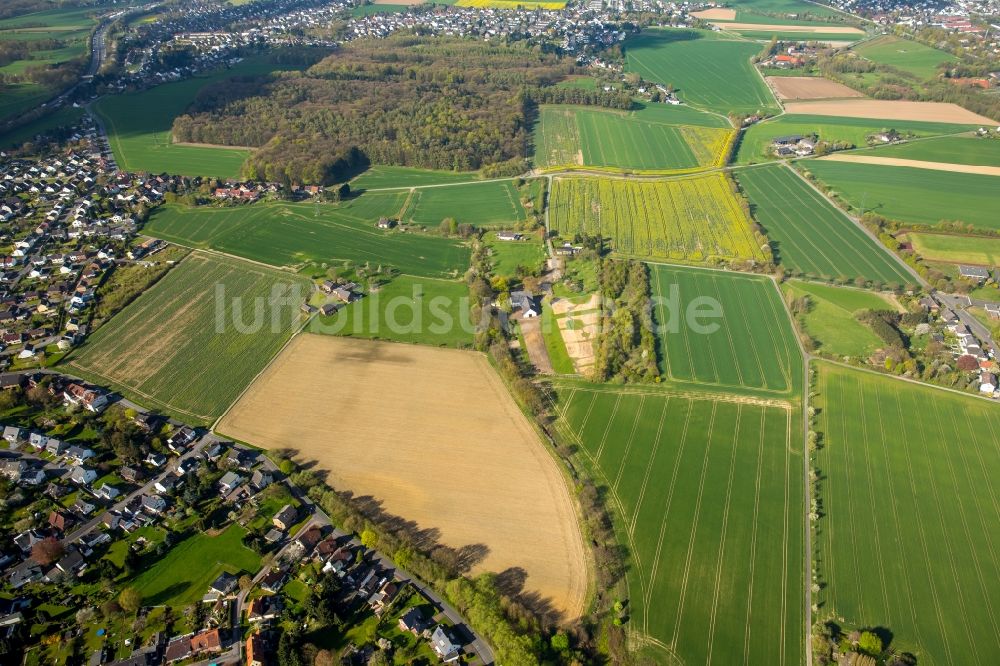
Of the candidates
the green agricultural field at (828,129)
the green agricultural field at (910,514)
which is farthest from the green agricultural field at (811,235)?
the green agricultural field at (910,514)

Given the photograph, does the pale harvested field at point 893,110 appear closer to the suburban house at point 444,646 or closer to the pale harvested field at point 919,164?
the pale harvested field at point 919,164

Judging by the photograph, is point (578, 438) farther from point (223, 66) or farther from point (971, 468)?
point (223, 66)

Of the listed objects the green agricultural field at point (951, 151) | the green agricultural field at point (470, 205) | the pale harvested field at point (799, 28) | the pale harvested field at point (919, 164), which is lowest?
the green agricultural field at point (470, 205)

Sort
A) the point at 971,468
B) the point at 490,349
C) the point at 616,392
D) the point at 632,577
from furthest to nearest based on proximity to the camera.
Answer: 1. the point at 490,349
2. the point at 616,392
3. the point at 971,468
4. the point at 632,577

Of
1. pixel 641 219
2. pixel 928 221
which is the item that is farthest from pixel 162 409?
pixel 928 221

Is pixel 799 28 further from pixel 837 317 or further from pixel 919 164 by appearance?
pixel 837 317

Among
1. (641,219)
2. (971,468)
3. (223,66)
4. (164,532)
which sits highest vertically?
(223,66)
